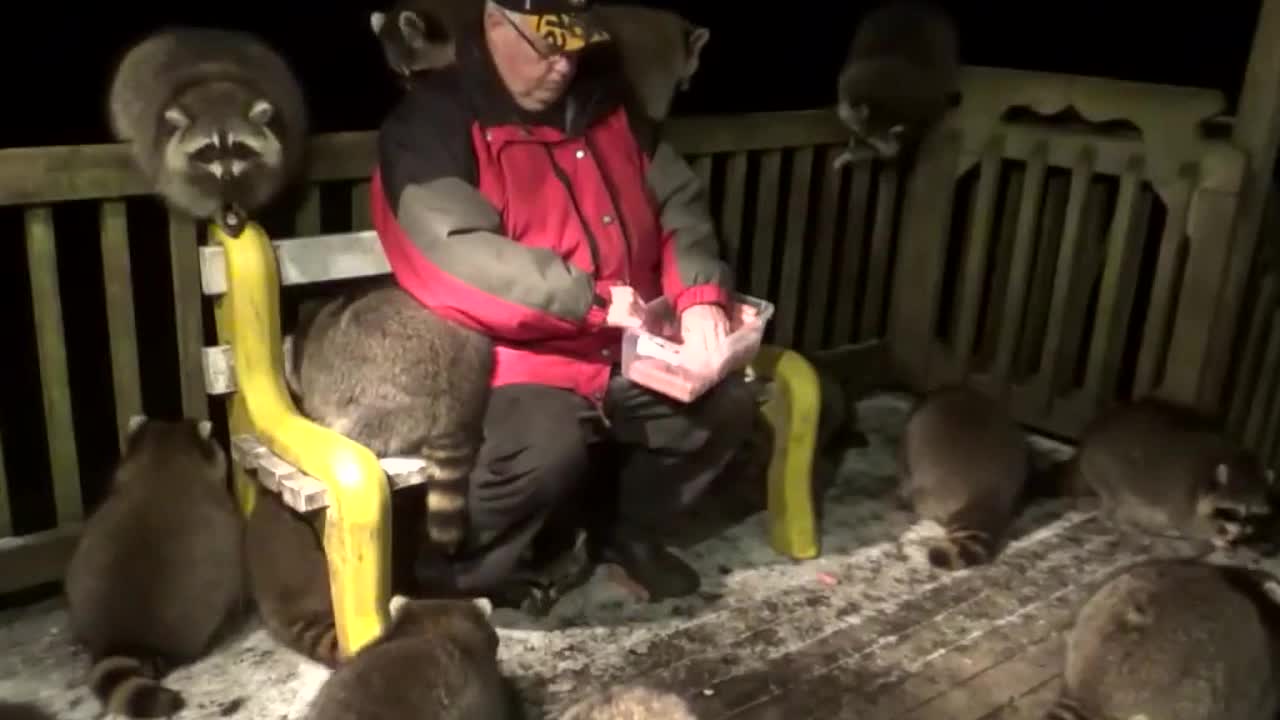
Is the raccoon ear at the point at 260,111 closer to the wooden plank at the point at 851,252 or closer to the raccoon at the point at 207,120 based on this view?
the raccoon at the point at 207,120

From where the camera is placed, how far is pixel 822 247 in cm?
438

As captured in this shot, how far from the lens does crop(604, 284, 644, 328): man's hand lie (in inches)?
109

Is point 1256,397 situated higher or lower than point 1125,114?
lower

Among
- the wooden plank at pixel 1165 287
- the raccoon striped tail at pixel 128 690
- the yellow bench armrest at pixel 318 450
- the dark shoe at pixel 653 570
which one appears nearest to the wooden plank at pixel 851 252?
the wooden plank at pixel 1165 287

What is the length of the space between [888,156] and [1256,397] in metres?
1.54

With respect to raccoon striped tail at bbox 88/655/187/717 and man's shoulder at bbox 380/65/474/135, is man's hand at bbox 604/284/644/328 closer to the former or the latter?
man's shoulder at bbox 380/65/474/135

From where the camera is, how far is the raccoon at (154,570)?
2.47m

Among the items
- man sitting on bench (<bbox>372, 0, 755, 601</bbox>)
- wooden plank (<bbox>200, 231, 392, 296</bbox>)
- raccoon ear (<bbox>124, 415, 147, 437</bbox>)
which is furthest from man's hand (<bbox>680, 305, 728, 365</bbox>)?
raccoon ear (<bbox>124, 415, 147, 437</bbox>)

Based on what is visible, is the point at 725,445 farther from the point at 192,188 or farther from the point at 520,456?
the point at 192,188

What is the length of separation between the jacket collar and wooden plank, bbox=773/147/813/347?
1274 mm

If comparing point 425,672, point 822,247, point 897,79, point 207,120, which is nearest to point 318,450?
point 425,672

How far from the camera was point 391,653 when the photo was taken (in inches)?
84.4

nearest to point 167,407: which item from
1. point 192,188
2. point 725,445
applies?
point 192,188

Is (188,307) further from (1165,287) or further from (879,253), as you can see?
(1165,287)
